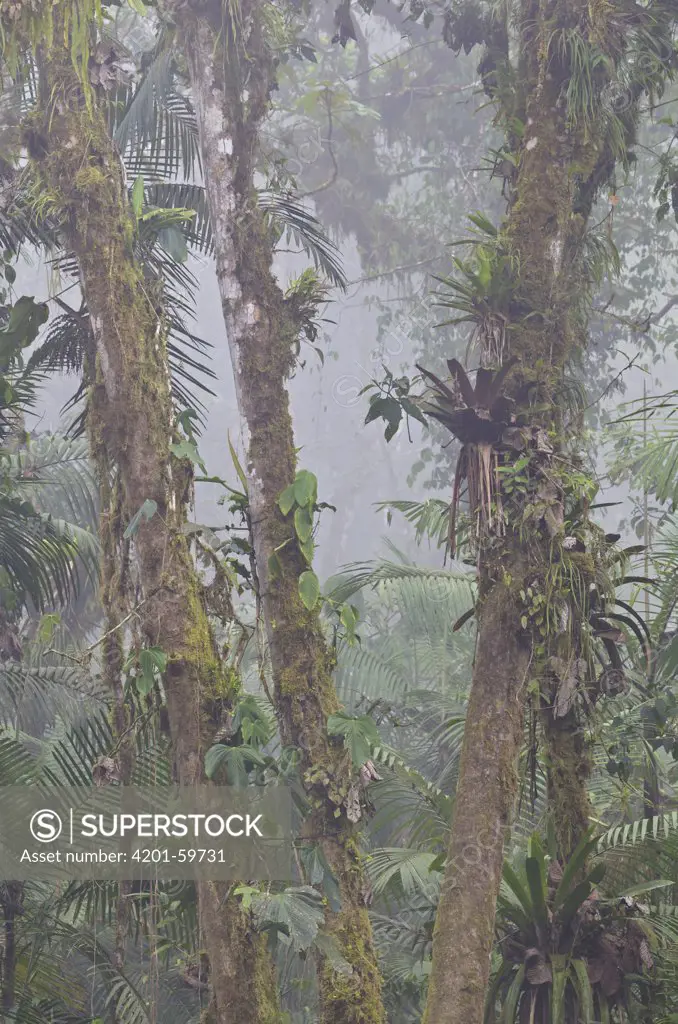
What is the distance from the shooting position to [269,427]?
402 cm

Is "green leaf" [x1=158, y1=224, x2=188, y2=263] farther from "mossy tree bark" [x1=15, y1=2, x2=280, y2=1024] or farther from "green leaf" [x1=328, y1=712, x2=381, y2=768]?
"green leaf" [x1=328, y1=712, x2=381, y2=768]

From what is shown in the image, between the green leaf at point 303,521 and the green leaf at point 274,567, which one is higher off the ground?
the green leaf at point 303,521

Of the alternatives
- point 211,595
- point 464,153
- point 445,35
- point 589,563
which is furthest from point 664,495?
point 464,153

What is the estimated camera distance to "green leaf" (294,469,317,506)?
3.81 metres

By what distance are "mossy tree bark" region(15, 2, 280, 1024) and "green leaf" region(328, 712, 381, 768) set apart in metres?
0.39

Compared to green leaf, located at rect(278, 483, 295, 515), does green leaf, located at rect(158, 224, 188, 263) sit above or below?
above

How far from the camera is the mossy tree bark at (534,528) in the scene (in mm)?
3324

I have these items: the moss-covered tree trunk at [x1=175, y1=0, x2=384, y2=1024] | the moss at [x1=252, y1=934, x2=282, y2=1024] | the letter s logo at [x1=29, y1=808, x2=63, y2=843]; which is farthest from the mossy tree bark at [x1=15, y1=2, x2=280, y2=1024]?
the letter s logo at [x1=29, y1=808, x2=63, y2=843]

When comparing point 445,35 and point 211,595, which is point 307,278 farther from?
point 445,35

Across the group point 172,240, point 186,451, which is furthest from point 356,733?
point 172,240

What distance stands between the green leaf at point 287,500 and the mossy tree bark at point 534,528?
2.22 feet

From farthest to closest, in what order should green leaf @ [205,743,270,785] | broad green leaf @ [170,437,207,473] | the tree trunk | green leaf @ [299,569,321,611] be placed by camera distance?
broad green leaf @ [170,437,207,473] < green leaf @ [299,569,321,611] < green leaf @ [205,743,270,785] < the tree trunk

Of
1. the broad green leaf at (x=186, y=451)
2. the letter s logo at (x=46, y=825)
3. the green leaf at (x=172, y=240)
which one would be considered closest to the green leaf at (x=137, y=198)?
the green leaf at (x=172, y=240)

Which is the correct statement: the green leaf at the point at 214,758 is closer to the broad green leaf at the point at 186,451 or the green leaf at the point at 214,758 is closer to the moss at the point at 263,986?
the moss at the point at 263,986
